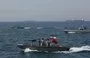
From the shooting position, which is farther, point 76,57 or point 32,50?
point 32,50

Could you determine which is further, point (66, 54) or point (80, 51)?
point (80, 51)

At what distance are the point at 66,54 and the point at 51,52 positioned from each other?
2.99 metres

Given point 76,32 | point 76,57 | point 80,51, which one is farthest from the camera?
point 76,32

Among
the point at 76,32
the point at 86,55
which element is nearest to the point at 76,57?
the point at 86,55

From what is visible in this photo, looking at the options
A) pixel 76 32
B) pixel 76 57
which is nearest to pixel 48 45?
pixel 76 57

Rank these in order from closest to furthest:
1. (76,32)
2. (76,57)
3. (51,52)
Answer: (76,57) → (51,52) → (76,32)

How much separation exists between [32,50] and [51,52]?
3.73m

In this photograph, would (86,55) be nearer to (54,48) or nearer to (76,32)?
(54,48)

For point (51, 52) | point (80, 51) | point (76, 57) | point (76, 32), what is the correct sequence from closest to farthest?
1. point (76, 57)
2. point (51, 52)
3. point (80, 51)
4. point (76, 32)

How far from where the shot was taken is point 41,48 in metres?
76.0

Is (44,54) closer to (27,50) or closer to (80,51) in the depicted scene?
(27,50)

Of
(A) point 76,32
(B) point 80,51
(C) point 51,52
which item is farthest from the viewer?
(A) point 76,32

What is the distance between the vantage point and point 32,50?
77000 millimetres

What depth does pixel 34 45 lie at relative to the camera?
3027 inches
